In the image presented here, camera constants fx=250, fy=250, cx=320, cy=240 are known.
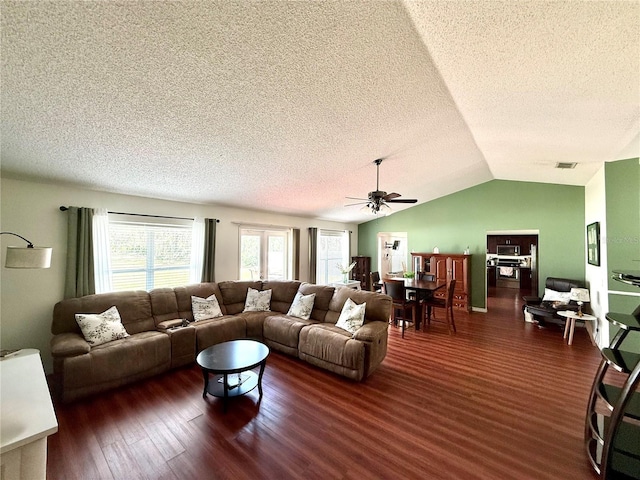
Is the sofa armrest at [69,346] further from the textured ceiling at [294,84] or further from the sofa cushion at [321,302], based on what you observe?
the sofa cushion at [321,302]

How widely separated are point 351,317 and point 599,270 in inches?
151

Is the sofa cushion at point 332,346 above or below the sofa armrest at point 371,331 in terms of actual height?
below

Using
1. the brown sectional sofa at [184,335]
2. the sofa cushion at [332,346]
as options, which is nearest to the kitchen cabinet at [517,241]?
the brown sectional sofa at [184,335]

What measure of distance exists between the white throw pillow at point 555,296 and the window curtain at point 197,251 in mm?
6532

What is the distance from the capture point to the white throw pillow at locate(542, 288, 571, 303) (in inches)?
181

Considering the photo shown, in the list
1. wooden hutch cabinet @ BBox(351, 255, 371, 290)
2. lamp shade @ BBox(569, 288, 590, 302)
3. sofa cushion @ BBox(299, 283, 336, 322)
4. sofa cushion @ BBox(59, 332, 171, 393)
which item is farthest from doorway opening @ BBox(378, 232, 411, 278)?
sofa cushion @ BBox(59, 332, 171, 393)

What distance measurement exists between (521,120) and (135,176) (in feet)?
14.3

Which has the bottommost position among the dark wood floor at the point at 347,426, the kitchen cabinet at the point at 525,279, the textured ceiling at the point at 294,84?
the dark wood floor at the point at 347,426

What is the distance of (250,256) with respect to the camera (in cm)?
521

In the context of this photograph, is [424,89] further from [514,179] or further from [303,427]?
[514,179]

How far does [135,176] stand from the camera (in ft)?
10.0

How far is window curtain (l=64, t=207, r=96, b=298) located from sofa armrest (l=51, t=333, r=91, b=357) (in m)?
0.60

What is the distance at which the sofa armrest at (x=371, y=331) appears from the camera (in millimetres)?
2830

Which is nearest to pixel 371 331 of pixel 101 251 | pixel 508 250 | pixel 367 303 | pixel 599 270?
pixel 367 303
